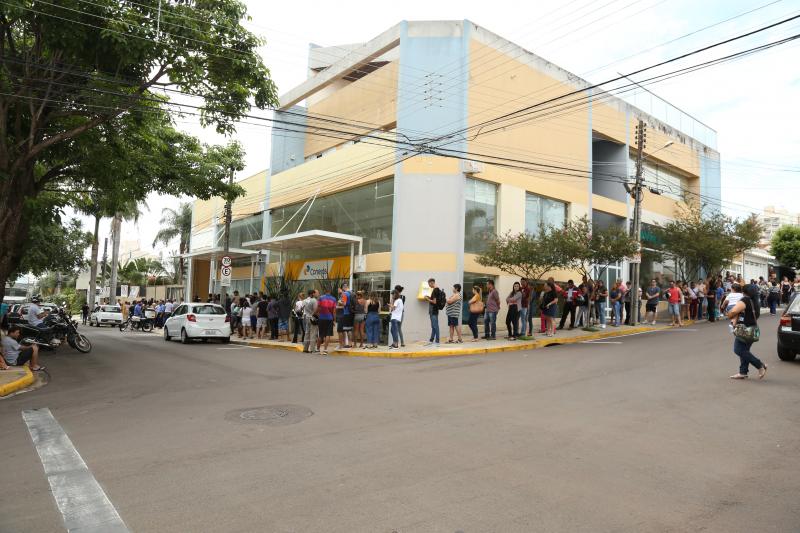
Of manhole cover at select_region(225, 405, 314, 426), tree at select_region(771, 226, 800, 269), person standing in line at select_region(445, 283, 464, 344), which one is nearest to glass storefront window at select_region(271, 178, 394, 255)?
person standing in line at select_region(445, 283, 464, 344)

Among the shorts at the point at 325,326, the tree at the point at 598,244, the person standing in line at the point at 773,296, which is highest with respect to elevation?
the tree at the point at 598,244

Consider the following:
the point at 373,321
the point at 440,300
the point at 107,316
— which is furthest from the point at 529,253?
the point at 107,316

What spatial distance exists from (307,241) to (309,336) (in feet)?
24.1

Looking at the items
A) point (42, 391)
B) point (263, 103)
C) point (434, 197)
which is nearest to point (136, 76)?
point (263, 103)

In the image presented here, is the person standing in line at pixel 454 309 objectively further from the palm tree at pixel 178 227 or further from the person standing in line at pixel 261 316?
the palm tree at pixel 178 227

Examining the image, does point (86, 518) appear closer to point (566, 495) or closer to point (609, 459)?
point (566, 495)

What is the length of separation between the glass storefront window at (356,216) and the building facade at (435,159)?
0.06 meters

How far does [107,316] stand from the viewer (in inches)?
1378

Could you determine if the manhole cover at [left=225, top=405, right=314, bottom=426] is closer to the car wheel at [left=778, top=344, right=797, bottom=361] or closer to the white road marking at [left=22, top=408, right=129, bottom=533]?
the white road marking at [left=22, top=408, right=129, bottom=533]

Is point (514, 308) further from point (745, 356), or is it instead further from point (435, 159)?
point (745, 356)

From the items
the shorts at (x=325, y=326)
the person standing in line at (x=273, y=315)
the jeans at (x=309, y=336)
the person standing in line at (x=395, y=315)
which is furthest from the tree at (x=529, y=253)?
the person standing in line at (x=273, y=315)

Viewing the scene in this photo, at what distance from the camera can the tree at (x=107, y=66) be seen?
10.8 metres

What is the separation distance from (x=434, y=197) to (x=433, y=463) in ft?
49.8

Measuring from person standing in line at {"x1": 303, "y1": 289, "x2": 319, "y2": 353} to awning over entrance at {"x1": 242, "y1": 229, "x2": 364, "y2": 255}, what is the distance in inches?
186
